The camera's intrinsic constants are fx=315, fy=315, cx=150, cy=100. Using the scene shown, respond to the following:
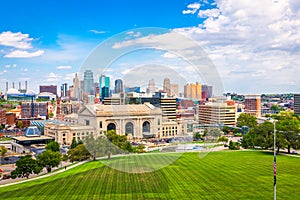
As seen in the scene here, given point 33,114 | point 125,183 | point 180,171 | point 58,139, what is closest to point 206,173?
point 180,171

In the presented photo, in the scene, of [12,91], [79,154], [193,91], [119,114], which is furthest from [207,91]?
[12,91]

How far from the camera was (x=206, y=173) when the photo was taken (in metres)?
17.5

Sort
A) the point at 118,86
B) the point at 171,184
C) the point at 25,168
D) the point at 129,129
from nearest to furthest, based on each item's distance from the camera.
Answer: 1. the point at 118,86
2. the point at 129,129
3. the point at 171,184
4. the point at 25,168

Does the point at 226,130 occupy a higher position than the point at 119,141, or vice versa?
the point at 119,141

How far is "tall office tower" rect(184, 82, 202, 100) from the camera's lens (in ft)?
21.6

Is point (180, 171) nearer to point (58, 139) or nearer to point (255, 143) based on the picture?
point (255, 143)

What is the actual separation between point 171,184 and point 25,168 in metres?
9.02

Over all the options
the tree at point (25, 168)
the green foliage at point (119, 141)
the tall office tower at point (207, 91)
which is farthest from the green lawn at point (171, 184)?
the tall office tower at point (207, 91)

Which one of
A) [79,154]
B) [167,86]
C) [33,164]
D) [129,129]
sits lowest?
[33,164]

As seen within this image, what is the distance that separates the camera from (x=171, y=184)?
14.6 meters

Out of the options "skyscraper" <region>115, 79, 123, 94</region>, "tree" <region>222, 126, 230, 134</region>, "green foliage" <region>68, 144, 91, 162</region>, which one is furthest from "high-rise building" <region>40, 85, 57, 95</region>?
"skyscraper" <region>115, 79, 123, 94</region>

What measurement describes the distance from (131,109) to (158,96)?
171cm

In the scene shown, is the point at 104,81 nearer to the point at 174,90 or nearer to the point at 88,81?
the point at 88,81

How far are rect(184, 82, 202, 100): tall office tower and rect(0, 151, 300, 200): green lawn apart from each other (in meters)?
6.83
